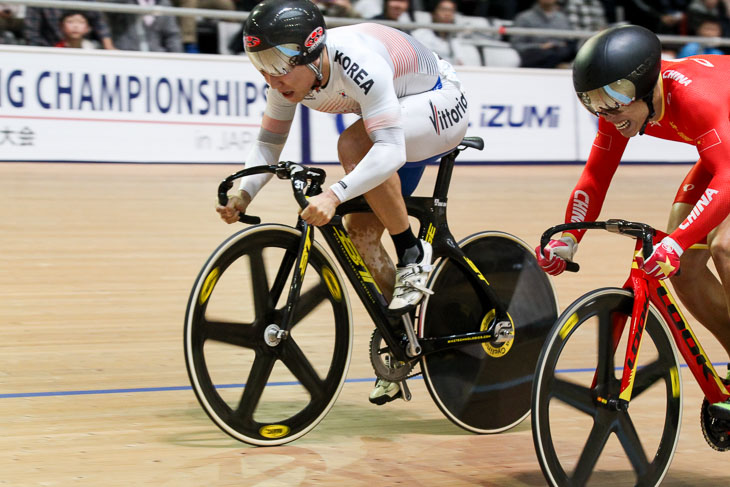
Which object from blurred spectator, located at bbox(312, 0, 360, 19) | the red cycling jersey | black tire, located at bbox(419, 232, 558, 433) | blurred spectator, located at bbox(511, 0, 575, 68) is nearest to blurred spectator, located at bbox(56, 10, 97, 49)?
blurred spectator, located at bbox(312, 0, 360, 19)

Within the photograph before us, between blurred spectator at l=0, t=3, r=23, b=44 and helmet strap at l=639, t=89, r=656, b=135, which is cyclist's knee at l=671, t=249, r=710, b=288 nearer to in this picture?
helmet strap at l=639, t=89, r=656, b=135

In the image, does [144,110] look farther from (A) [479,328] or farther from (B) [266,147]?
(A) [479,328]

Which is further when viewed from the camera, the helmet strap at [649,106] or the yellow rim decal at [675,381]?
the yellow rim decal at [675,381]

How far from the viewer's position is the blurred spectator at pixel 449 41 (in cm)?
1014

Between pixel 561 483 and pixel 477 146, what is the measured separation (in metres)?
1.27

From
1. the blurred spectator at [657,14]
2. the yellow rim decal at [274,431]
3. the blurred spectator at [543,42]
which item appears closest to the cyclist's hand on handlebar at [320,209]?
the yellow rim decal at [274,431]

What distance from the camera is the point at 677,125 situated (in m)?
2.84

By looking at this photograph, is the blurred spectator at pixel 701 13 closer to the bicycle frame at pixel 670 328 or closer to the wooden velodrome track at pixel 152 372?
the wooden velodrome track at pixel 152 372

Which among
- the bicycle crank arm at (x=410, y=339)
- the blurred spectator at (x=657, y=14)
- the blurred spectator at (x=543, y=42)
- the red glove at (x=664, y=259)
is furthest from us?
the blurred spectator at (x=657, y=14)

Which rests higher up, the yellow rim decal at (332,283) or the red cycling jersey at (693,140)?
the red cycling jersey at (693,140)

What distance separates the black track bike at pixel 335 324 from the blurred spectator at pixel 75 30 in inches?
223

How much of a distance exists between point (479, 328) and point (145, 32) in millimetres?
6207

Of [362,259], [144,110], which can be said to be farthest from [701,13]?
[362,259]

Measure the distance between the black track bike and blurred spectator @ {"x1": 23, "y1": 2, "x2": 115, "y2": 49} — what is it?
5.72 m
